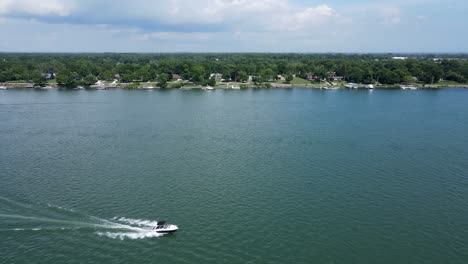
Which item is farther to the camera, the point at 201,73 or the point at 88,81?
the point at 201,73

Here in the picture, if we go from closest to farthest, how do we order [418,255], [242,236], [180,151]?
[418,255], [242,236], [180,151]

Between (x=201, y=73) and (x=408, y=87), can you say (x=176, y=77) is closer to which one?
(x=201, y=73)

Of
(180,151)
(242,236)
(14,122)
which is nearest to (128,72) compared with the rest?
(14,122)

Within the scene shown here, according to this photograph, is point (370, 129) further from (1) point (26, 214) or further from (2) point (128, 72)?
(2) point (128, 72)

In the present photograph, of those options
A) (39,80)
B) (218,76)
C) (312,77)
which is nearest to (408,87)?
(312,77)

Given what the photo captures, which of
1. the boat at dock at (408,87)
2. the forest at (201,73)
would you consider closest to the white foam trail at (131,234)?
the forest at (201,73)

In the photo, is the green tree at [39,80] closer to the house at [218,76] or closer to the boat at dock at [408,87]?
the house at [218,76]
